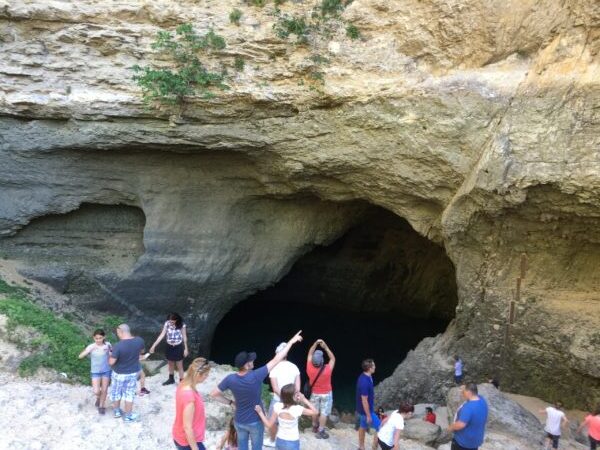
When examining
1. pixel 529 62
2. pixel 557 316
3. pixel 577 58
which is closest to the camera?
pixel 577 58

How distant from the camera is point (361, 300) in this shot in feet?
48.3

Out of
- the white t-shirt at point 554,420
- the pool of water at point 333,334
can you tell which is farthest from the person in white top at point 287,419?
the pool of water at point 333,334

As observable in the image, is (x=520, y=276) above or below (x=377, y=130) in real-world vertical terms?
below

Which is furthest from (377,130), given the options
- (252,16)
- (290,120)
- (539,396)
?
(539,396)

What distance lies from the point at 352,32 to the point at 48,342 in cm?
599

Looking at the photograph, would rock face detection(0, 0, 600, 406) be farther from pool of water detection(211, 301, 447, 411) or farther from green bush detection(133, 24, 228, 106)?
pool of water detection(211, 301, 447, 411)

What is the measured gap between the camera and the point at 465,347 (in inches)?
349

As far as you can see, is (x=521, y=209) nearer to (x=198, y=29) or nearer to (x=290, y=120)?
(x=290, y=120)

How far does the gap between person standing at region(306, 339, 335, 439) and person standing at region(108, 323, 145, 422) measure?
1.77 meters

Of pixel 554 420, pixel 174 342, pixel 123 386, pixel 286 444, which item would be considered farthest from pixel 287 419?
pixel 554 420

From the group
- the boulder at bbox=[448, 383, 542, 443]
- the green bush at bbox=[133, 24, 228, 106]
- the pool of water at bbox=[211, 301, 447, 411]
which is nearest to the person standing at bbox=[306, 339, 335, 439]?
the boulder at bbox=[448, 383, 542, 443]

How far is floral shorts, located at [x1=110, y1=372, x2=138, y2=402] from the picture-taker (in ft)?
18.0

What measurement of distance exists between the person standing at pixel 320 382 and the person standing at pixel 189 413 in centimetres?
171

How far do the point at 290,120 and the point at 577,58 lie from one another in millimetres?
4007
